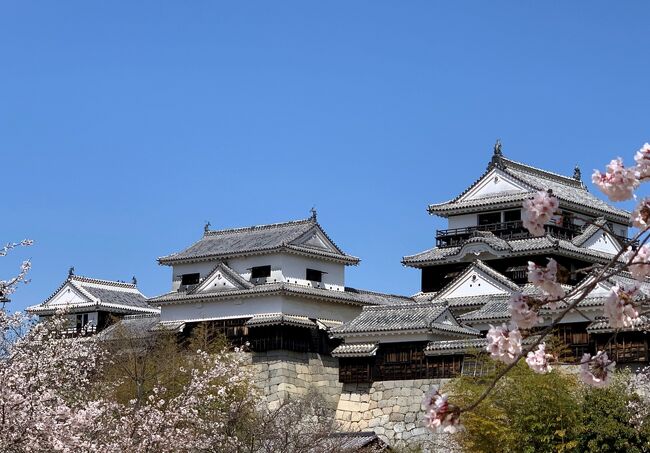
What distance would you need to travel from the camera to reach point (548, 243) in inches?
1359

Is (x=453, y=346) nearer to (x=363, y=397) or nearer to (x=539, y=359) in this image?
(x=363, y=397)

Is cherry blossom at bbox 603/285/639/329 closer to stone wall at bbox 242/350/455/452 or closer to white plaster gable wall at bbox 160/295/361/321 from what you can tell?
A: stone wall at bbox 242/350/455/452

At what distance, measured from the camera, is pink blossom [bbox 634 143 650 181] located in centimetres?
595

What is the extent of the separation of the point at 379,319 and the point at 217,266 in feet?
25.5

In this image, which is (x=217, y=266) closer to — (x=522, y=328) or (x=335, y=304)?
(x=335, y=304)

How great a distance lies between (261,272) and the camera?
38812 mm

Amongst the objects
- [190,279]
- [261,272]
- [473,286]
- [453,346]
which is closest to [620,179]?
[453,346]

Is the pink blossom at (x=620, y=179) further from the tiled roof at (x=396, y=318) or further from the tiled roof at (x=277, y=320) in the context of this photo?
the tiled roof at (x=277, y=320)

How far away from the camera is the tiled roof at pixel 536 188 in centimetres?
3738

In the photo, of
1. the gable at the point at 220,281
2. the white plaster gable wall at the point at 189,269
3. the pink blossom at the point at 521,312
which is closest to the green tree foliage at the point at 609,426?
the pink blossom at the point at 521,312

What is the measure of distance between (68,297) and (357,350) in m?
17.3

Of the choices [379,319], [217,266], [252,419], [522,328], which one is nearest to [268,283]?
[217,266]

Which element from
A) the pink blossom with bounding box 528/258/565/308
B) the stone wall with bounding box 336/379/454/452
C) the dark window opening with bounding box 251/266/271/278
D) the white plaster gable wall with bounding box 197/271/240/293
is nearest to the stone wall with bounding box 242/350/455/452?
the stone wall with bounding box 336/379/454/452

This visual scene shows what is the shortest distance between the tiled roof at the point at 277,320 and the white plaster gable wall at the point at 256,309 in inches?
11.9
